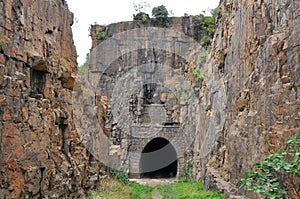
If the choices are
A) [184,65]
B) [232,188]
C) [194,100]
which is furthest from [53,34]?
[184,65]

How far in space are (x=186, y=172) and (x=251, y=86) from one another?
9246 mm

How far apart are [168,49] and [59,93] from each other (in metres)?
13.1

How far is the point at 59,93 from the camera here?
→ 7316mm

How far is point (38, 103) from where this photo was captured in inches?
242

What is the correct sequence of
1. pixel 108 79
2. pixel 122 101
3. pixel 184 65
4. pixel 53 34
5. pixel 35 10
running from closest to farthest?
pixel 35 10, pixel 53 34, pixel 122 101, pixel 184 65, pixel 108 79

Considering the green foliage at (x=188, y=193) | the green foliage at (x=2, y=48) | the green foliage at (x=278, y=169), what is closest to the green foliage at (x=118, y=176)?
the green foliage at (x=188, y=193)

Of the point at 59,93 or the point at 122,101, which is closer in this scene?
the point at 59,93

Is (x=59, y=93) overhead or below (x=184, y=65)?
below

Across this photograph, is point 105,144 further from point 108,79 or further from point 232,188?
point 108,79

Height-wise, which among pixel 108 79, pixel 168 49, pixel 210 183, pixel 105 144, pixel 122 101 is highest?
pixel 168 49

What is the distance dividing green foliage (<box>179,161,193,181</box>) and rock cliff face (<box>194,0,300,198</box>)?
3484 mm

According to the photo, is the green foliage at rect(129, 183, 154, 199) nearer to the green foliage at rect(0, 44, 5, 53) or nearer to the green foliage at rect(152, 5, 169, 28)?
the green foliage at rect(0, 44, 5, 53)

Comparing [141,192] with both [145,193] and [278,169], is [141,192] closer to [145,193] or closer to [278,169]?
[145,193]

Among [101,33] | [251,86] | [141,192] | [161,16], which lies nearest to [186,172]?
[141,192]
